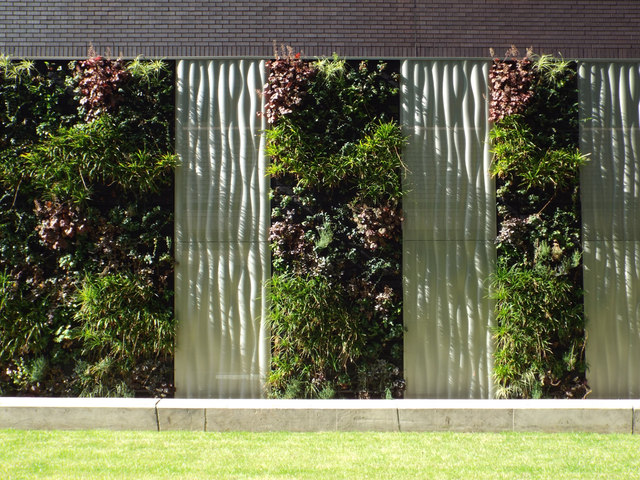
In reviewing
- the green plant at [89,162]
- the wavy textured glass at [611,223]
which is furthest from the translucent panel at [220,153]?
the wavy textured glass at [611,223]

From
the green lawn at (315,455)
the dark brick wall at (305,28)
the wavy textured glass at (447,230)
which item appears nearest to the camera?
the green lawn at (315,455)

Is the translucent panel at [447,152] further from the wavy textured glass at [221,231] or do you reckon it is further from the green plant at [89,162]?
the green plant at [89,162]

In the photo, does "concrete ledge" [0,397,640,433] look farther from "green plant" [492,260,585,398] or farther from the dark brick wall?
the dark brick wall

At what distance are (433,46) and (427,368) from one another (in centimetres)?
398

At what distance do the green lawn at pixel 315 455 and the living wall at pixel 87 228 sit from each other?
1454 millimetres

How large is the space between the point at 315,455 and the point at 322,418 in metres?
0.82

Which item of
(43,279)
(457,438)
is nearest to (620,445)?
(457,438)

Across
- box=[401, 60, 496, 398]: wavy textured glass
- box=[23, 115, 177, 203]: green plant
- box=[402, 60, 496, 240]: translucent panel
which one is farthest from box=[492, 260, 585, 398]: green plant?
box=[23, 115, 177, 203]: green plant

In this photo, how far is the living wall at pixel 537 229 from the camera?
23.7 feet

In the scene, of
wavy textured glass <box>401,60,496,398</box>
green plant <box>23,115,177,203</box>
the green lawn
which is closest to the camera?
the green lawn

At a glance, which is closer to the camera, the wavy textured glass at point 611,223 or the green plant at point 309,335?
the green plant at point 309,335

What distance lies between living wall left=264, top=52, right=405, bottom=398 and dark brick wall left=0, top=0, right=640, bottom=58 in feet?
1.33

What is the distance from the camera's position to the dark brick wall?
297 inches

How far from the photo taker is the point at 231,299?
7.38m
